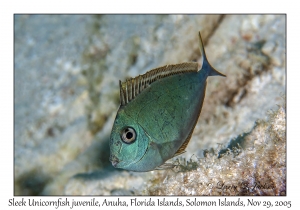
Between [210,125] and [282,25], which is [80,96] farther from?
Result: [282,25]

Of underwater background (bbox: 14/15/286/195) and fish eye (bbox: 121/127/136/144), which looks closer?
fish eye (bbox: 121/127/136/144)

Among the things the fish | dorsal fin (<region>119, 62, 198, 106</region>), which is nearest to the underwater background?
the fish

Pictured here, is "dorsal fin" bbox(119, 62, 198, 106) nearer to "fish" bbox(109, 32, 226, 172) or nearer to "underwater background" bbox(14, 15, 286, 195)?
"fish" bbox(109, 32, 226, 172)

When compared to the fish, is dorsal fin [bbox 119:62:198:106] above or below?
above

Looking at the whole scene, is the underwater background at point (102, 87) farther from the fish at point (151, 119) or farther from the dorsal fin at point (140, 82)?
the dorsal fin at point (140, 82)

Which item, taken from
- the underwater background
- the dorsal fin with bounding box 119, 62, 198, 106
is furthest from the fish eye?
the underwater background

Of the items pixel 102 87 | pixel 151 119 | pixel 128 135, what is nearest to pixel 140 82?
pixel 151 119

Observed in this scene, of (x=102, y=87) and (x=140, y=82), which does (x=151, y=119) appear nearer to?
(x=140, y=82)

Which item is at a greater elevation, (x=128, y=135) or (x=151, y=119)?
(x=151, y=119)
